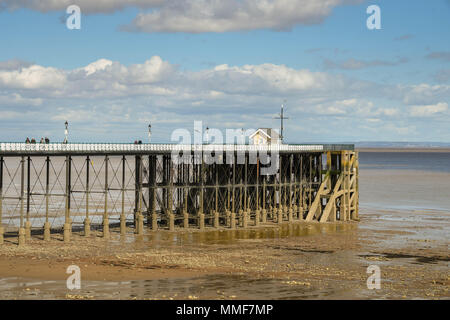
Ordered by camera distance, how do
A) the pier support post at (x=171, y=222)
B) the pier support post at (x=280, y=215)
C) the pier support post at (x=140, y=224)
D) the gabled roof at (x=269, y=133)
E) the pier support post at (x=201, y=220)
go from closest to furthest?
the pier support post at (x=140, y=224) → the pier support post at (x=171, y=222) → the pier support post at (x=201, y=220) → the pier support post at (x=280, y=215) → the gabled roof at (x=269, y=133)

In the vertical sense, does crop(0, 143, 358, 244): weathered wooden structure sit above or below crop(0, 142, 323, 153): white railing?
below

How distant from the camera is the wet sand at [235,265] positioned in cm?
2712

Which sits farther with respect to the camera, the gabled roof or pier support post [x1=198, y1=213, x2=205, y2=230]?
the gabled roof

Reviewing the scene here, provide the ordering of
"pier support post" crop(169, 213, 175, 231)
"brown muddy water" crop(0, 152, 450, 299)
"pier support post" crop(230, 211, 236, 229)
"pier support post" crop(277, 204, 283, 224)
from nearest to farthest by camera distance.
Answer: "brown muddy water" crop(0, 152, 450, 299), "pier support post" crop(169, 213, 175, 231), "pier support post" crop(230, 211, 236, 229), "pier support post" crop(277, 204, 283, 224)

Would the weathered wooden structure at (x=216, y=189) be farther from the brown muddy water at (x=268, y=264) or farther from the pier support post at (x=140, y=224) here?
the brown muddy water at (x=268, y=264)

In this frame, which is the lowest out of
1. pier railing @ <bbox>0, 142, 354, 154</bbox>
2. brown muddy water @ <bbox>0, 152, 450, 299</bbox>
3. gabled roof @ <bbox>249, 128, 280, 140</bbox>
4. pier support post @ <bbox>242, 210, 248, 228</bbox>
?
brown muddy water @ <bbox>0, 152, 450, 299</bbox>

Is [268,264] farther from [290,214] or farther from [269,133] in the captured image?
[269,133]

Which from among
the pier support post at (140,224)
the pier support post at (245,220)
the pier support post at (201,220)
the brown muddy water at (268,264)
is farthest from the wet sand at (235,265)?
the pier support post at (245,220)

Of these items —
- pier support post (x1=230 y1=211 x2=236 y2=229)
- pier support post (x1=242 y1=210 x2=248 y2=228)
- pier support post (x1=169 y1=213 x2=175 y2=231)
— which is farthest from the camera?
pier support post (x1=242 y1=210 x2=248 y2=228)

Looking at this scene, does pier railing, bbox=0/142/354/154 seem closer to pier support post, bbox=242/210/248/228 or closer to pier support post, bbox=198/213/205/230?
pier support post, bbox=198/213/205/230

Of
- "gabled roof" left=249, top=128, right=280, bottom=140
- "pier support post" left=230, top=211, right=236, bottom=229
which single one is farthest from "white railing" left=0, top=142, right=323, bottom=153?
"gabled roof" left=249, top=128, right=280, bottom=140

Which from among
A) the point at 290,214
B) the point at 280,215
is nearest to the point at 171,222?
the point at 280,215

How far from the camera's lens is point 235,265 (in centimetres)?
3328

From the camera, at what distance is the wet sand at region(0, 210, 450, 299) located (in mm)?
27125
